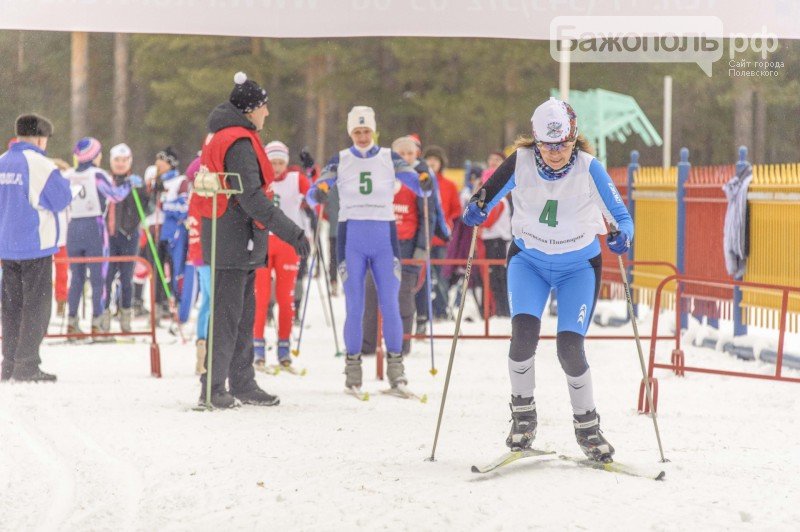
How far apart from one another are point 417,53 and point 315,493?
Answer: 31.4m

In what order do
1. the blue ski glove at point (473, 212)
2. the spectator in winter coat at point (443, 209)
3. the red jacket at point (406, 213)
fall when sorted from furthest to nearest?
the spectator in winter coat at point (443, 209), the red jacket at point (406, 213), the blue ski glove at point (473, 212)

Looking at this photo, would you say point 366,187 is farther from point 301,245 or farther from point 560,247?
point 560,247

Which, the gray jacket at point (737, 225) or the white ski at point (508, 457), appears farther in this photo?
the gray jacket at point (737, 225)

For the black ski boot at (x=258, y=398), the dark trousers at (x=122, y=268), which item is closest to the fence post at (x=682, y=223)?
the black ski boot at (x=258, y=398)

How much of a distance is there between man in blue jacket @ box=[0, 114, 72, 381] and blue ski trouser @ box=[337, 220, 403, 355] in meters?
2.21

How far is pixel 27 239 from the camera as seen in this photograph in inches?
328

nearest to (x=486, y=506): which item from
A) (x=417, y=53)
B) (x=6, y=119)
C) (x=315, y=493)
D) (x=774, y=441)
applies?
(x=315, y=493)

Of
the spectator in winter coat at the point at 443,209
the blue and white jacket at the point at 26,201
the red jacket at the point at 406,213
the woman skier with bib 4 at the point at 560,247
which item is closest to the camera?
the woman skier with bib 4 at the point at 560,247

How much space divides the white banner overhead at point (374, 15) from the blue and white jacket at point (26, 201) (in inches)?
65.3

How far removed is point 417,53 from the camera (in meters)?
35.5

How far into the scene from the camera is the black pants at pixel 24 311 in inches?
329

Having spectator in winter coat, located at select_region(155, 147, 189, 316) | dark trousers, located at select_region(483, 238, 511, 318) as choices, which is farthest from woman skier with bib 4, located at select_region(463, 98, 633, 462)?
dark trousers, located at select_region(483, 238, 511, 318)

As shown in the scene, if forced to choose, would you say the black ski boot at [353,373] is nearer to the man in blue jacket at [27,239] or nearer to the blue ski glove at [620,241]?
the man in blue jacket at [27,239]

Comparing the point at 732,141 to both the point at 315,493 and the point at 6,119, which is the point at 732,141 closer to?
the point at 6,119
